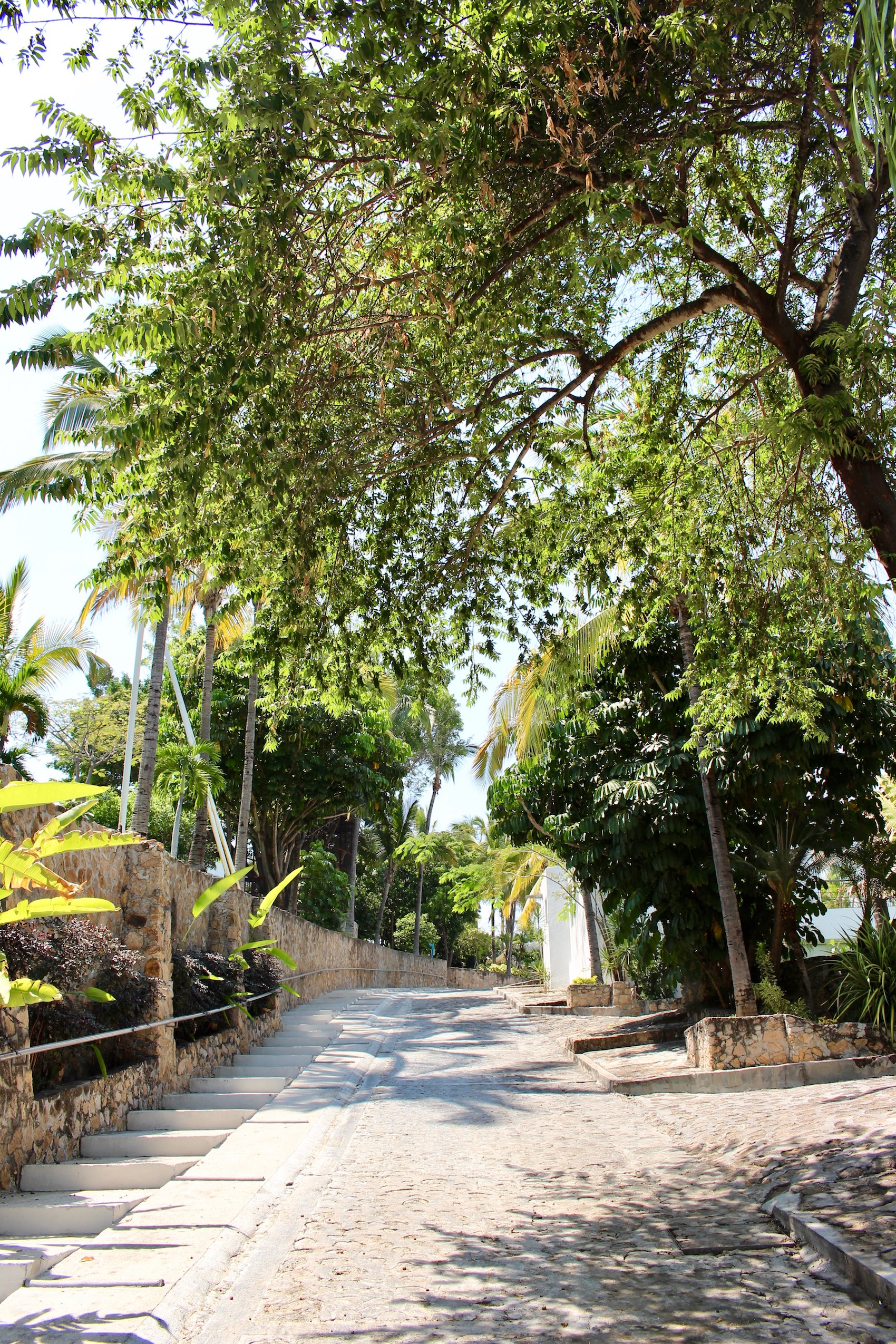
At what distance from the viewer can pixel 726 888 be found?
11500 millimetres

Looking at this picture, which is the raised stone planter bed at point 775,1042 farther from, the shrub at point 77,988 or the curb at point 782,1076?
the shrub at point 77,988

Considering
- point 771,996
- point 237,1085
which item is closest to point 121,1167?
point 237,1085

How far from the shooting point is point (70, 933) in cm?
692

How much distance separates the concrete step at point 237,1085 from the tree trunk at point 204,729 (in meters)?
10.3

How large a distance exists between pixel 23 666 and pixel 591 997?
43.2 ft

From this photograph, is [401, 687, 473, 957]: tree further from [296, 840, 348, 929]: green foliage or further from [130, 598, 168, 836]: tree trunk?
[130, 598, 168, 836]: tree trunk

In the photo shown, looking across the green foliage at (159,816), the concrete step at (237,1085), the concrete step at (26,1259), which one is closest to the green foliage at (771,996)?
the concrete step at (237,1085)

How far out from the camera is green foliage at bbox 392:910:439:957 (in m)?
53.2

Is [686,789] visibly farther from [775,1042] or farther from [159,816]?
[159,816]

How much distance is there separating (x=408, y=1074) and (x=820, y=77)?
10861mm

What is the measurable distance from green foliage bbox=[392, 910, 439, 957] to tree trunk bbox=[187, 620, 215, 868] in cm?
3231

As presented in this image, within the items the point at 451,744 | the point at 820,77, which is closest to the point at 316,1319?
the point at 820,77

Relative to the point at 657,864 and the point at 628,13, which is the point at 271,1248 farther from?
the point at 657,864

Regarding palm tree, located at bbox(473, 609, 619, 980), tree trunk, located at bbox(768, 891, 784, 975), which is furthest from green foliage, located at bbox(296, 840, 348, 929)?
tree trunk, located at bbox(768, 891, 784, 975)
